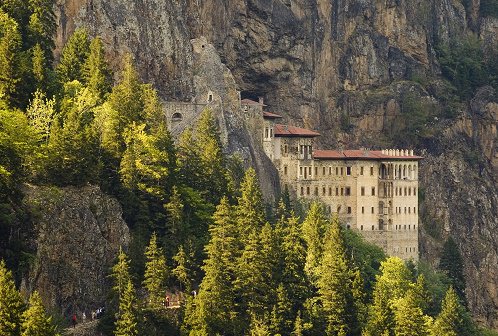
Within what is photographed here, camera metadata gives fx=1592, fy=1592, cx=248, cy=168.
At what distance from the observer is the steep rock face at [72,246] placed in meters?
103

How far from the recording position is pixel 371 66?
650ft

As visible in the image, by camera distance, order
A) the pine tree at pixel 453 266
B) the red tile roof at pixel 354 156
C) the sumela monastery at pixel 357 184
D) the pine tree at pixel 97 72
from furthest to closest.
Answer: the pine tree at pixel 453 266, the red tile roof at pixel 354 156, the sumela monastery at pixel 357 184, the pine tree at pixel 97 72

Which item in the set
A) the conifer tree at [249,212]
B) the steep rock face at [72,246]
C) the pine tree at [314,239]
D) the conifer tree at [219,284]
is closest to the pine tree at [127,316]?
the steep rock face at [72,246]

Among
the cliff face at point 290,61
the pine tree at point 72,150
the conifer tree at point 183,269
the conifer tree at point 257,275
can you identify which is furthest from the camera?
the cliff face at point 290,61

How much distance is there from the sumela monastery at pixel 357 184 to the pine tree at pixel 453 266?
6.24 metres

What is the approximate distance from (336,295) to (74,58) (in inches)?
1255

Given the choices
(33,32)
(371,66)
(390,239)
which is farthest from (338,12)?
(33,32)

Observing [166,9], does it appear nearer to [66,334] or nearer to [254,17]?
[254,17]

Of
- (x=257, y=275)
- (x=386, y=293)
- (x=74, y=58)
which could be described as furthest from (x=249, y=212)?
(x=74, y=58)

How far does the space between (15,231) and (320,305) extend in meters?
28.3

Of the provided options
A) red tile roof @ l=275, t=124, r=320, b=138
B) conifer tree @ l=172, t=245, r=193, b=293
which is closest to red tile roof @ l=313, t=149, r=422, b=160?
red tile roof @ l=275, t=124, r=320, b=138

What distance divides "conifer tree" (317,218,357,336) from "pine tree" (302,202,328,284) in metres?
0.98

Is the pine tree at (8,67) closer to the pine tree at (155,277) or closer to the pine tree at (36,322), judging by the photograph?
the pine tree at (155,277)

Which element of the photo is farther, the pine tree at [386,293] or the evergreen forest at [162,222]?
the pine tree at [386,293]
